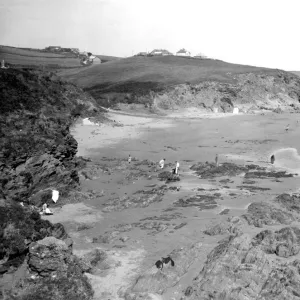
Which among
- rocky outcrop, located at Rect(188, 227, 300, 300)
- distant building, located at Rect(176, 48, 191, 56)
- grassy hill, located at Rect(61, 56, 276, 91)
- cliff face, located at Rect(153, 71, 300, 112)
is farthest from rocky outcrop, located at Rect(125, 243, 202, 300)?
distant building, located at Rect(176, 48, 191, 56)

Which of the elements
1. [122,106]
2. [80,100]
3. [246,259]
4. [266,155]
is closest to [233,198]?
[246,259]

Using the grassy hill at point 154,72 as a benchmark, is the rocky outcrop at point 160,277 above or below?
below

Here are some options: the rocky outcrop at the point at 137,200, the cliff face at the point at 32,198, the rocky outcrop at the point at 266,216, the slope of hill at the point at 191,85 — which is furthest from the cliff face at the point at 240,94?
the rocky outcrop at the point at 266,216

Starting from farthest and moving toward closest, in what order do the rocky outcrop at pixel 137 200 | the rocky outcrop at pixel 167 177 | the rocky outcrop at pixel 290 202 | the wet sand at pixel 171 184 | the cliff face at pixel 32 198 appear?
1. the rocky outcrop at pixel 167 177
2. the rocky outcrop at pixel 137 200
3. the rocky outcrop at pixel 290 202
4. the wet sand at pixel 171 184
5. the cliff face at pixel 32 198

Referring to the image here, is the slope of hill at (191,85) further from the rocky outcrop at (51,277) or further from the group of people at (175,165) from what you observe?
the rocky outcrop at (51,277)

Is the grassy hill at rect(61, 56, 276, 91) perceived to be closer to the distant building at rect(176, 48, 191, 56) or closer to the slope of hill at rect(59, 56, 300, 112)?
the slope of hill at rect(59, 56, 300, 112)

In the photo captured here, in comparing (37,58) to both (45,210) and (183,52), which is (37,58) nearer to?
(183,52)

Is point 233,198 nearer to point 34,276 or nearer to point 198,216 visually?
point 198,216

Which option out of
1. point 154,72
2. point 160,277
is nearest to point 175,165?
point 160,277
